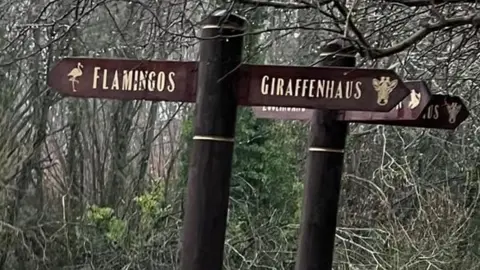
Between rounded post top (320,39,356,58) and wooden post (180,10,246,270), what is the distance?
0.84 m

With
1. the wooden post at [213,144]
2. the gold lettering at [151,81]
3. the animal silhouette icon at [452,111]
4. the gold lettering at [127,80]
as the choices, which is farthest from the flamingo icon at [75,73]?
the animal silhouette icon at [452,111]

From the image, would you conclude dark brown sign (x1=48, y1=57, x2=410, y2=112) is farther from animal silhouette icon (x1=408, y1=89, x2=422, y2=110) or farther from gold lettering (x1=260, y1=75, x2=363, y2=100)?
animal silhouette icon (x1=408, y1=89, x2=422, y2=110)

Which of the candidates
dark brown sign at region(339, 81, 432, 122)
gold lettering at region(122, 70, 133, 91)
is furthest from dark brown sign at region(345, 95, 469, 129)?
gold lettering at region(122, 70, 133, 91)

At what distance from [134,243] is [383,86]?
20.2ft

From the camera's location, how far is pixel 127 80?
5082 mm

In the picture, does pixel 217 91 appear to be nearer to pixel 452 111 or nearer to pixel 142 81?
pixel 142 81

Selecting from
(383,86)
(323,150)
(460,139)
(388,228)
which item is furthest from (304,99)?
(460,139)

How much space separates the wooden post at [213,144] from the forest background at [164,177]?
4.58 metres

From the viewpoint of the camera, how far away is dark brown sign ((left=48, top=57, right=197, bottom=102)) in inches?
199

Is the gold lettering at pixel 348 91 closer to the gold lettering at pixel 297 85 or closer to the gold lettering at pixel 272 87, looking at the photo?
the gold lettering at pixel 297 85

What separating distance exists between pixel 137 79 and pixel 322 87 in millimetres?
947

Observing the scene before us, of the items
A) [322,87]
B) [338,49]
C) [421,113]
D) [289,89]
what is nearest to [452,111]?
[421,113]

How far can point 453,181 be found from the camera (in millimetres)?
10766

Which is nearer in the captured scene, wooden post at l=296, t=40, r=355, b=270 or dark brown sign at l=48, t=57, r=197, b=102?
dark brown sign at l=48, t=57, r=197, b=102
